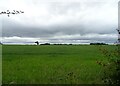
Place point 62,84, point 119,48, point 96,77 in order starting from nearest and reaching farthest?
point 119,48, point 62,84, point 96,77

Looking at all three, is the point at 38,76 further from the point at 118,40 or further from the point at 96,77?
the point at 118,40

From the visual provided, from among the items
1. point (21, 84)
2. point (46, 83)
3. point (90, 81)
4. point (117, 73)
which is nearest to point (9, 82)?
point (21, 84)

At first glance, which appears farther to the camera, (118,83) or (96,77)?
(96,77)

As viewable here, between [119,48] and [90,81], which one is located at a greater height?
[119,48]

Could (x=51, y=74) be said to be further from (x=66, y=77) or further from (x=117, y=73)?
(x=117, y=73)

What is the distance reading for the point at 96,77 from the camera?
1819cm

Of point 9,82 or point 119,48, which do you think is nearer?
point 119,48

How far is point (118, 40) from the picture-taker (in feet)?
45.1

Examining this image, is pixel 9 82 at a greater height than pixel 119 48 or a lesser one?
lesser

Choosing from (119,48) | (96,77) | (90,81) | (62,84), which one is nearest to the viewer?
(119,48)

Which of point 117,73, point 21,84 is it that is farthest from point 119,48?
point 21,84

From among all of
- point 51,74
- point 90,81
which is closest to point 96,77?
point 90,81

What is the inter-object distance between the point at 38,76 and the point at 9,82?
259 cm

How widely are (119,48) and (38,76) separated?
687 centimetres
